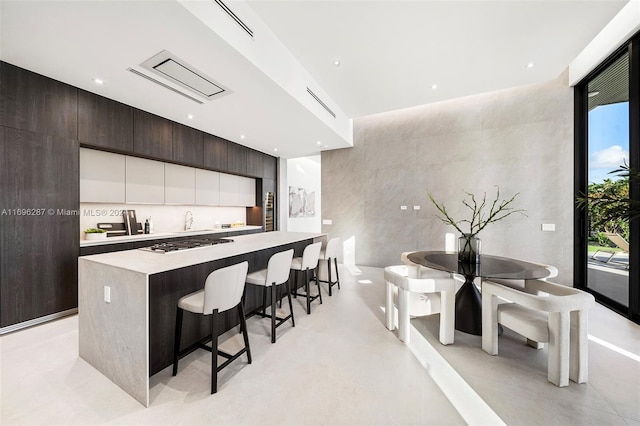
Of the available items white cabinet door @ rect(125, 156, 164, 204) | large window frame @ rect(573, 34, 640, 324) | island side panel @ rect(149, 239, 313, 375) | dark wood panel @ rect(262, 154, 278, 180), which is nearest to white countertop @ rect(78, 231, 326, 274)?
island side panel @ rect(149, 239, 313, 375)

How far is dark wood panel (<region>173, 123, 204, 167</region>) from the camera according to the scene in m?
4.05

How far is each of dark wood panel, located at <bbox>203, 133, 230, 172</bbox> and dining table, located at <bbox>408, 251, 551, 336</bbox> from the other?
396 centimetres

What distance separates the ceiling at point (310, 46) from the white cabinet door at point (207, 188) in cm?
110

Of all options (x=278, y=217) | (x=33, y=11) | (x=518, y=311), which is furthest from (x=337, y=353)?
(x=278, y=217)

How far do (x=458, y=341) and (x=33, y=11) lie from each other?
444 centimetres

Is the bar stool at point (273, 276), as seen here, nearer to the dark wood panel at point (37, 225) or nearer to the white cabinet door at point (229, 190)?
the dark wood panel at point (37, 225)

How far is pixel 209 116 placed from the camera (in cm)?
379

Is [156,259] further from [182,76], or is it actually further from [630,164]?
[630,164]

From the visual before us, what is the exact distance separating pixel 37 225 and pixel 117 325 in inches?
78.3

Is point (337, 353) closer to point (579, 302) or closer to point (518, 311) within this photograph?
point (518, 311)

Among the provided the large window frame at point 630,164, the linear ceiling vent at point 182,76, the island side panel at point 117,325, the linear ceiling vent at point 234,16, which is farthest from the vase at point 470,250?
the linear ceiling vent at point 182,76

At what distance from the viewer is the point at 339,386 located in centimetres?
174

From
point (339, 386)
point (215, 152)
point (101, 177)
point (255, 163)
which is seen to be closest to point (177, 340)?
point (339, 386)

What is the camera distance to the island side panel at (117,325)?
1.57 m
